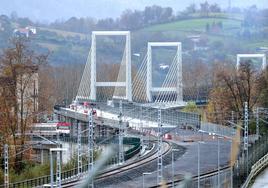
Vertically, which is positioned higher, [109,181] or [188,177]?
[188,177]

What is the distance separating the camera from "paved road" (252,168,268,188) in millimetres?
14250

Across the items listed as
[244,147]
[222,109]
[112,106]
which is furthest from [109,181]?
[112,106]

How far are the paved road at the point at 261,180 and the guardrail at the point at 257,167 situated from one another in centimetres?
9

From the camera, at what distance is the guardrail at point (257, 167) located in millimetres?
14293

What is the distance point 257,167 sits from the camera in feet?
52.0

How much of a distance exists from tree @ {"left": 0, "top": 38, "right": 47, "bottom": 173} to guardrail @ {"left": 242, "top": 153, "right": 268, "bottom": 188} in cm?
440

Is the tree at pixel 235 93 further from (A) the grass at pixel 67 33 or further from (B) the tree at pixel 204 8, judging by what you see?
(A) the grass at pixel 67 33

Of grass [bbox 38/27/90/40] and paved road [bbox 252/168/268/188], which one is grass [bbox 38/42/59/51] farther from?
paved road [bbox 252/168/268/188]

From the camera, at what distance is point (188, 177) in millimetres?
2486

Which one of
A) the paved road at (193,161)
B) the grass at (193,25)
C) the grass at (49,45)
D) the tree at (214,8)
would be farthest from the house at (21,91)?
the tree at (214,8)

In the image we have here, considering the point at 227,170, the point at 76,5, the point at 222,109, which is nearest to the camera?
the point at 227,170

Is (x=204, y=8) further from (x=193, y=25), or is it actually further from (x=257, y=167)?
(x=257, y=167)

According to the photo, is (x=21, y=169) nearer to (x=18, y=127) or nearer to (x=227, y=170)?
(x=18, y=127)

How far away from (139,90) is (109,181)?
25.8 metres
